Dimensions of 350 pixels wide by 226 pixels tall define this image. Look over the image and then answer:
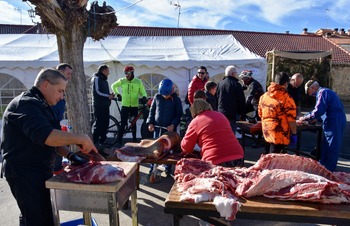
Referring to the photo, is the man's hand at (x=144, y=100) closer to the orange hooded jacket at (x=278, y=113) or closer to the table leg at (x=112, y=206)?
the orange hooded jacket at (x=278, y=113)

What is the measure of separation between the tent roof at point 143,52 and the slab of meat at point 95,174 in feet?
17.7

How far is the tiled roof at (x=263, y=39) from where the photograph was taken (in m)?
20.5

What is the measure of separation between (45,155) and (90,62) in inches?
225

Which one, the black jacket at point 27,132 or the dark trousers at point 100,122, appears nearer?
the black jacket at point 27,132

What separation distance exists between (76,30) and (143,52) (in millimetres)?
4114

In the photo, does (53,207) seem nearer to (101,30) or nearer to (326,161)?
(101,30)

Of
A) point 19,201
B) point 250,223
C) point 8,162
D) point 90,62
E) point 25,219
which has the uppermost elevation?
point 90,62

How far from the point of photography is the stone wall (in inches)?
784

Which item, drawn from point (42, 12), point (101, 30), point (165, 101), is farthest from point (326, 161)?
point (42, 12)

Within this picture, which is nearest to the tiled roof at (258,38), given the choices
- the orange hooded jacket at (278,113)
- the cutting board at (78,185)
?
the orange hooded jacket at (278,113)

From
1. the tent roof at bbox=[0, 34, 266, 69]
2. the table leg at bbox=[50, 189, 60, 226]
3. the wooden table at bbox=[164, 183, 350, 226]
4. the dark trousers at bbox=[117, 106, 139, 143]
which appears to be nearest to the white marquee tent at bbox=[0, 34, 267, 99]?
the tent roof at bbox=[0, 34, 266, 69]

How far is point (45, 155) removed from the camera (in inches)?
91.0

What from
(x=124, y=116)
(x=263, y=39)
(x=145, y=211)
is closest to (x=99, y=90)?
(x=124, y=116)

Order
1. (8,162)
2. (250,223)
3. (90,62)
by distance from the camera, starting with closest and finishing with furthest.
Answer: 1. (8,162)
2. (250,223)
3. (90,62)
